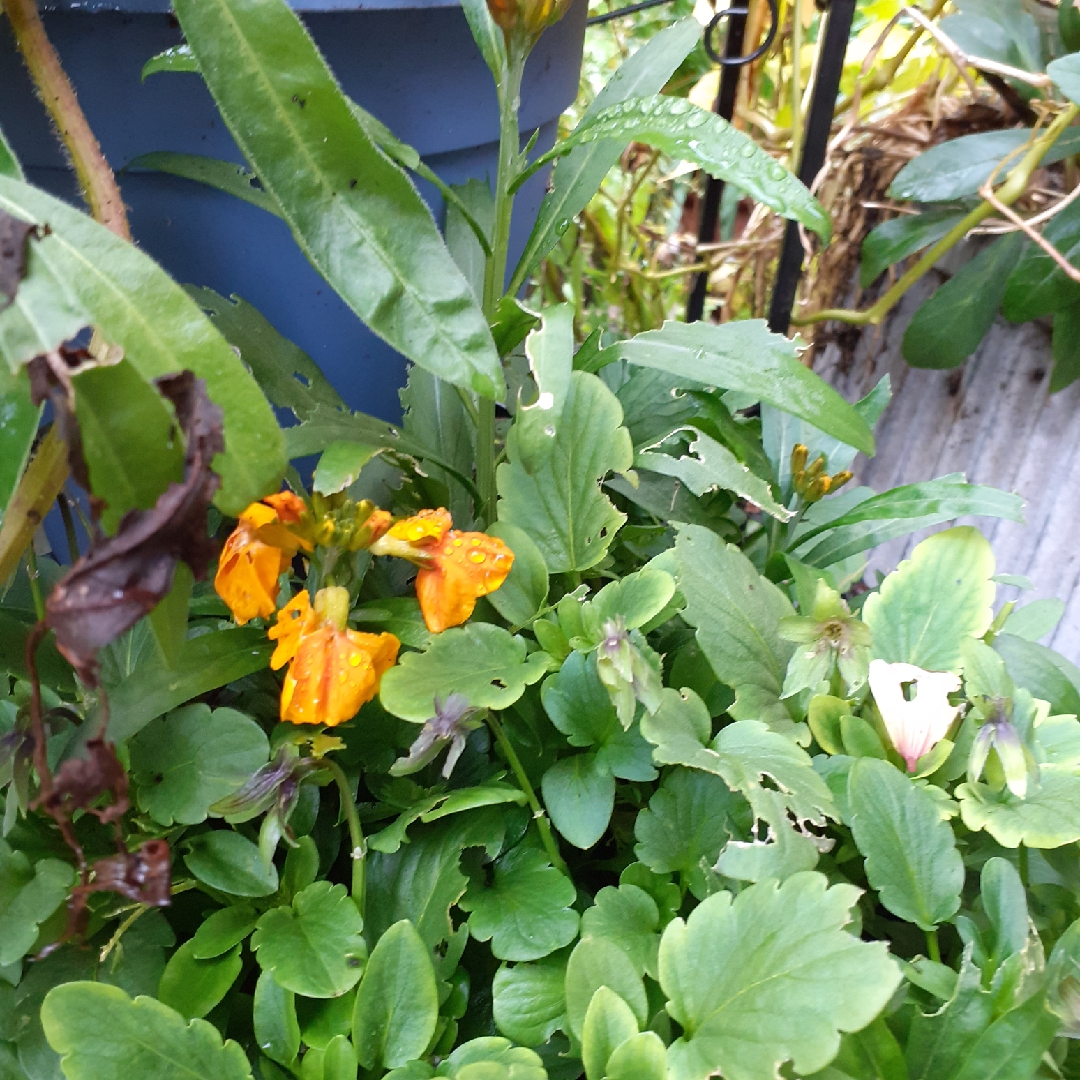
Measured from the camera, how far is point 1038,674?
52 centimetres

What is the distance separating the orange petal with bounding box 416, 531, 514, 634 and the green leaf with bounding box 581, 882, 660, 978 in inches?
6.6

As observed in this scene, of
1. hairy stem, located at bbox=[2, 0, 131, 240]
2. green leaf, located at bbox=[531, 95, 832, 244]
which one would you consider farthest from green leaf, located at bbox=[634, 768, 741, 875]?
hairy stem, located at bbox=[2, 0, 131, 240]

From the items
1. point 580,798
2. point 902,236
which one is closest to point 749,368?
point 580,798

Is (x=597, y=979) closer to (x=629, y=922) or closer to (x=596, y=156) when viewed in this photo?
(x=629, y=922)

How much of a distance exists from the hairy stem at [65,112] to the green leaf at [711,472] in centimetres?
37

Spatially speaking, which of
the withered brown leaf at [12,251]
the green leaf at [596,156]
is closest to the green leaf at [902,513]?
the green leaf at [596,156]

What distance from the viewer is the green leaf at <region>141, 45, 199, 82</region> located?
1.69 feet

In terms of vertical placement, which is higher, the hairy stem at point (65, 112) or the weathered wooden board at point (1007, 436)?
the hairy stem at point (65, 112)

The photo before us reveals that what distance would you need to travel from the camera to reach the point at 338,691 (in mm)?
402

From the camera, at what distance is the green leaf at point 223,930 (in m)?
0.41

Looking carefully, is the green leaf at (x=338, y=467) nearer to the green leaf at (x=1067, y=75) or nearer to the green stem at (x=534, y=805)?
the green stem at (x=534, y=805)

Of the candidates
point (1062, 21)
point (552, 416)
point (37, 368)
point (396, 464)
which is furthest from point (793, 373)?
point (1062, 21)

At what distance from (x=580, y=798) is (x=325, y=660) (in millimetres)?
156

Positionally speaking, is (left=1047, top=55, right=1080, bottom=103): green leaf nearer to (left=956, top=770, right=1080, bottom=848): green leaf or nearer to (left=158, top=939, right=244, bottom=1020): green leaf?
(left=956, top=770, right=1080, bottom=848): green leaf
